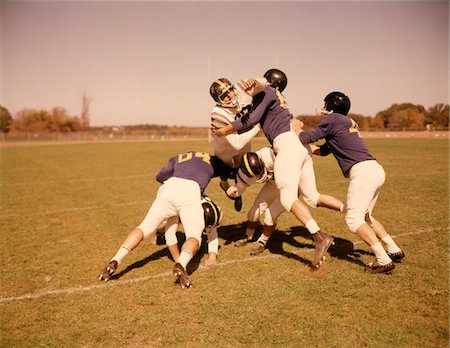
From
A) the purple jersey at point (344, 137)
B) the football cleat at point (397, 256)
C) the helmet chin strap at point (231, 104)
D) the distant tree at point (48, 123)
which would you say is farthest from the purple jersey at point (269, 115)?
the distant tree at point (48, 123)

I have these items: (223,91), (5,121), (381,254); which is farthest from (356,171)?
(5,121)

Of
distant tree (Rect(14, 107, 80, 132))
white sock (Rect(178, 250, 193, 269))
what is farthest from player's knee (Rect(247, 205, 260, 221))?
distant tree (Rect(14, 107, 80, 132))

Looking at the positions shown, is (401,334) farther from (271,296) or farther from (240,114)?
(240,114)

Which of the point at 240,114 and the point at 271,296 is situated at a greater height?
the point at 240,114

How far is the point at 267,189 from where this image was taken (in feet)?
20.6

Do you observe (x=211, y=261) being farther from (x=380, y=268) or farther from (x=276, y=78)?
(x=276, y=78)

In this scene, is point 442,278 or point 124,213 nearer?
point 442,278

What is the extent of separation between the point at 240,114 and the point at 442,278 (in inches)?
133

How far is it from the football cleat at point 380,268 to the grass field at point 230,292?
97mm

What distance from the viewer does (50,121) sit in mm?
80625

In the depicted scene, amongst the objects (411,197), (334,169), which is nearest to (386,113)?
(334,169)

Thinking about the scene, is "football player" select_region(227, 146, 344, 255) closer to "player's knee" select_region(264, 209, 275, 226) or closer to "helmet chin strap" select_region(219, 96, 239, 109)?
"player's knee" select_region(264, 209, 275, 226)

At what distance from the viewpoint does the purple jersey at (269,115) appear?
16.8 feet

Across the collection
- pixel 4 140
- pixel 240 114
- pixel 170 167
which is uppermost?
pixel 240 114
